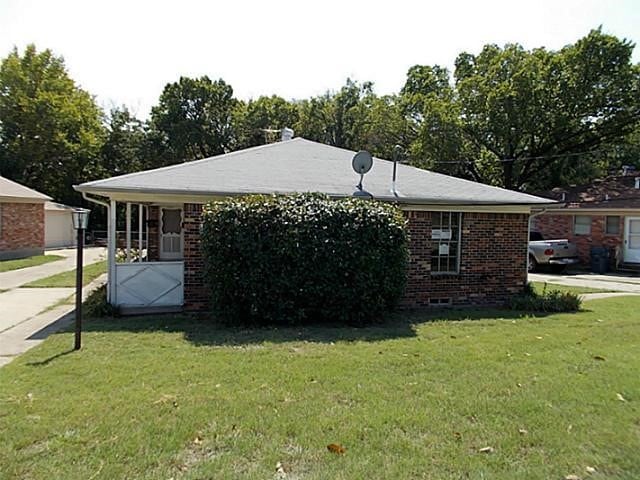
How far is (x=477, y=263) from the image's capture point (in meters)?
10.7

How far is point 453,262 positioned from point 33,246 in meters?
19.7

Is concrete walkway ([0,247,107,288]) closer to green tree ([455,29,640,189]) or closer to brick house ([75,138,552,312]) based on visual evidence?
brick house ([75,138,552,312])

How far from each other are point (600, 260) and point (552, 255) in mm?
2376

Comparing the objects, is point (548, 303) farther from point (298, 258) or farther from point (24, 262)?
point (24, 262)

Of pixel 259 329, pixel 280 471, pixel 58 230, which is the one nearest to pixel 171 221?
pixel 259 329

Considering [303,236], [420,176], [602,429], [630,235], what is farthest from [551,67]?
[602,429]

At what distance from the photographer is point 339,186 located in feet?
33.4

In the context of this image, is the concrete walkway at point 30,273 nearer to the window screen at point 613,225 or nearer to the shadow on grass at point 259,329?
the shadow on grass at point 259,329

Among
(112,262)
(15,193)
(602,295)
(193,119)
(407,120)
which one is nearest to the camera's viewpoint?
(112,262)

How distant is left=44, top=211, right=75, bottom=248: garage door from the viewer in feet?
92.8

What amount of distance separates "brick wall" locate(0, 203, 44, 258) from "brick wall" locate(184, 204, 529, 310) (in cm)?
1858

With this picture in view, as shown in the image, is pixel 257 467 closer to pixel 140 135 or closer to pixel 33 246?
pixel 33 246

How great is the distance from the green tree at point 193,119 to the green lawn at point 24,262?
17.0 m

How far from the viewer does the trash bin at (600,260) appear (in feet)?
64.4
